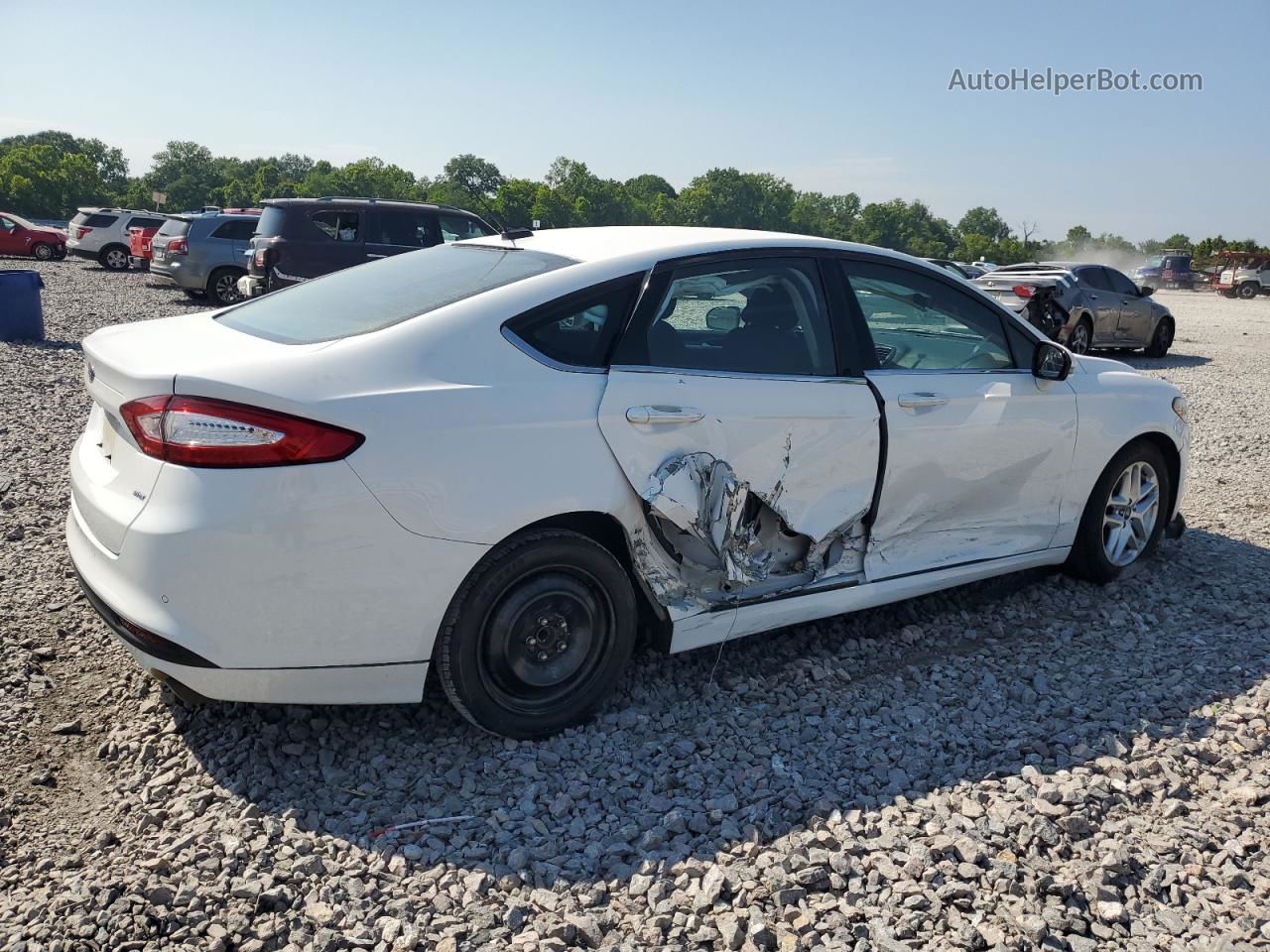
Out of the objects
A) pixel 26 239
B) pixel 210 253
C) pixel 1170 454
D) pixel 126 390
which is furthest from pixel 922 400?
pixel 26 239

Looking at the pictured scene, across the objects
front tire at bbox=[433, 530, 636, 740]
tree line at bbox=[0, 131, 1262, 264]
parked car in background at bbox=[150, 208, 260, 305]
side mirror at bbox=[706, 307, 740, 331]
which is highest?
tree line at bbox=[0, 131, 1262, 264]

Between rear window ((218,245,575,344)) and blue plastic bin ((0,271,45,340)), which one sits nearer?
rear window ((218,245,575,344))

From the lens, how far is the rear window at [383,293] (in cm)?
343

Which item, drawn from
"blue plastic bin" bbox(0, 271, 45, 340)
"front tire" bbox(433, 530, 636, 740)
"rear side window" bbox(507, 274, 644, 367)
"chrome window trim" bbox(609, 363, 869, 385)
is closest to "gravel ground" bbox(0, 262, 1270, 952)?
"front tire" bbox(433, 530, 636, 740)

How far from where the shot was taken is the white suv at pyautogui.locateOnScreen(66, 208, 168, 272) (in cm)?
2855

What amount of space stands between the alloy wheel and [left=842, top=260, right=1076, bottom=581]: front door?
509mm

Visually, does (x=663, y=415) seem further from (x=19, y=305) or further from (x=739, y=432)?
(x=19, y=305)

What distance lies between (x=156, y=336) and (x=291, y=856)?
185cm

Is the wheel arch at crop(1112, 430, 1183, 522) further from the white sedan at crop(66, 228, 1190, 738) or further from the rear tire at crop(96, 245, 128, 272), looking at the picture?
the rear tire at crop(96, 245, 128, 272)

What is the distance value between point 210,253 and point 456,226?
21.6 ft

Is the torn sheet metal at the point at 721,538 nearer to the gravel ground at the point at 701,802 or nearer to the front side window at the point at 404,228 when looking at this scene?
the gravel ground at the point at 701,802

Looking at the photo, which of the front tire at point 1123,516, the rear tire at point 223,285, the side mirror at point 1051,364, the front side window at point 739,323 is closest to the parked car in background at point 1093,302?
the front tire at point 1123,516

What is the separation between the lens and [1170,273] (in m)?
49.9

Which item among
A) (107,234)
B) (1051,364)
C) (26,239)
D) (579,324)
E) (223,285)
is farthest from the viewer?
(26,239)
